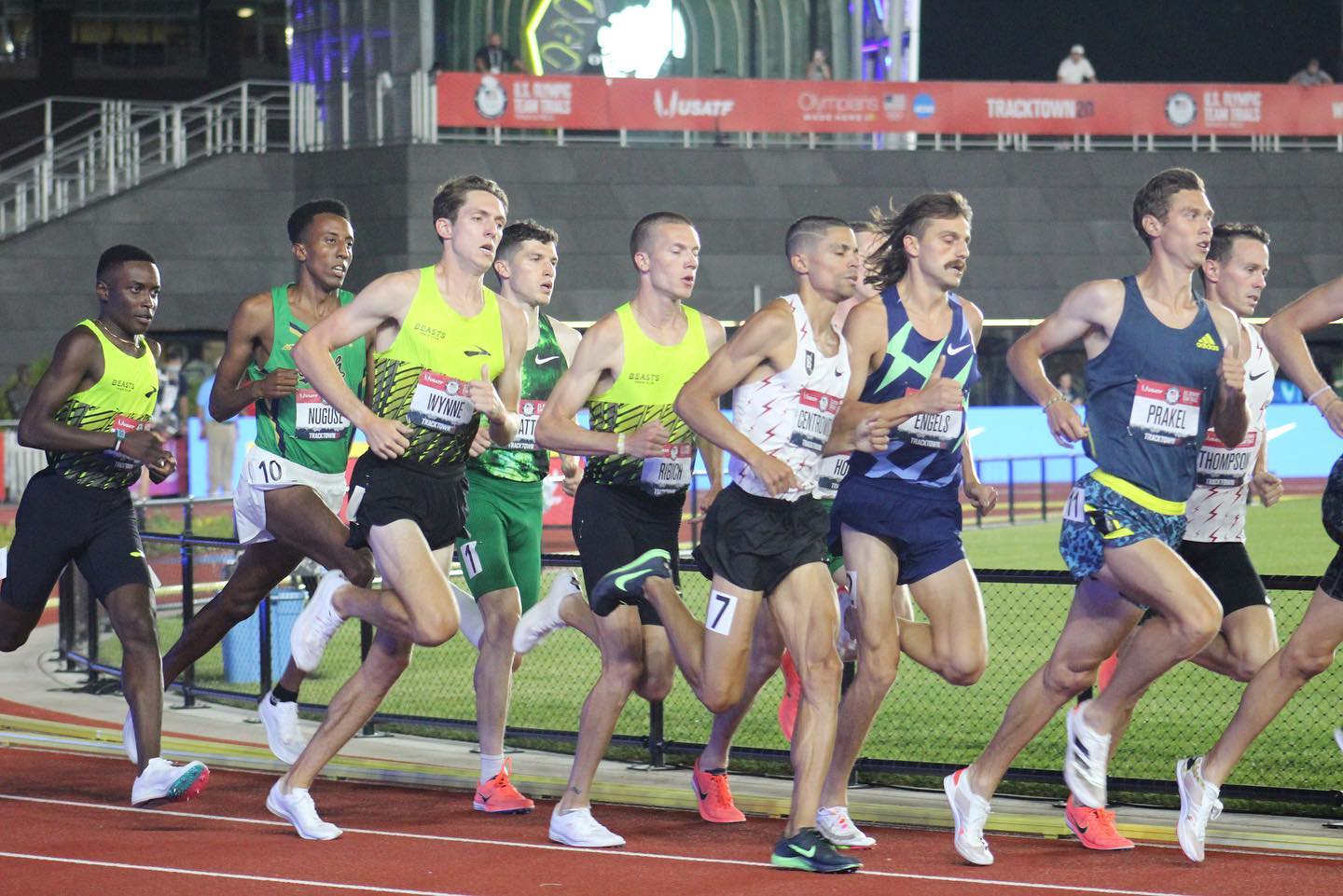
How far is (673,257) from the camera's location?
267 inches

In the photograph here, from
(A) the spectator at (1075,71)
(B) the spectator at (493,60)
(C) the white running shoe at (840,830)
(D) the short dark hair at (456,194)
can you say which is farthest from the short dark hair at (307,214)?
(A) the spectator at (1075,71)

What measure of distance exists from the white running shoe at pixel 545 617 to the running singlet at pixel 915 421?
1.32m

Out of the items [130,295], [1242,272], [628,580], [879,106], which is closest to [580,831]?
[628,580]

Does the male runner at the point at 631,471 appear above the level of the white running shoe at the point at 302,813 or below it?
above

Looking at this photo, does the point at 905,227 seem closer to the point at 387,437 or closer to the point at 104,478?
the point at 387,437

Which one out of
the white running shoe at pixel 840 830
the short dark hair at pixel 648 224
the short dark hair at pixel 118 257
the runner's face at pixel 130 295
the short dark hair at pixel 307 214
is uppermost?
the short dark hair at pixel 307 214

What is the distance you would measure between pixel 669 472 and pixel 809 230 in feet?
3.50

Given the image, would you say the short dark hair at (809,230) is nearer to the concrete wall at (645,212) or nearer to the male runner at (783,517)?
the male runner at (783,517)

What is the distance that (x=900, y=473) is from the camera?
6594 millimetres

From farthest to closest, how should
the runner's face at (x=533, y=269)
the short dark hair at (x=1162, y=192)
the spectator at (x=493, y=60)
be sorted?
the spectator at (x=493, y=60), the runner's face at (x=533, y=269), the short dark hair at (x=1162, y=192)

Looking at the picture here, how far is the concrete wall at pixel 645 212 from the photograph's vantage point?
26281 mm

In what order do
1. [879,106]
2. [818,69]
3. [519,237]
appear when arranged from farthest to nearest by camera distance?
[818,69] < [879,106] < [519,237]

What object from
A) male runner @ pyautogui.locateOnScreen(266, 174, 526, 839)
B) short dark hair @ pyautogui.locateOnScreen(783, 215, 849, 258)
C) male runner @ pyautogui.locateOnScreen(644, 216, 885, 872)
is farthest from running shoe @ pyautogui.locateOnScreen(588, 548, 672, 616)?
short dark hair @ pyautogui.locateOnScreen(783, 215, 849, 258)

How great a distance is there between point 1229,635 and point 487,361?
310 cm
